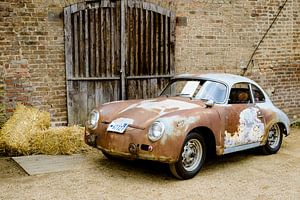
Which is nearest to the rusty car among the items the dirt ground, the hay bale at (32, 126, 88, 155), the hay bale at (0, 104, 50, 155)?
the dirt ground

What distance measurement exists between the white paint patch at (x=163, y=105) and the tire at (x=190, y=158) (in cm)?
47

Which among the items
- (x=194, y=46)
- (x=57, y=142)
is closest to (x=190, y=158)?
(x=57, y=142)

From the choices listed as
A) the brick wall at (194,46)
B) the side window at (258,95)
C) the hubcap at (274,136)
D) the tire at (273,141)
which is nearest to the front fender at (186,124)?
the side window at (258,95)

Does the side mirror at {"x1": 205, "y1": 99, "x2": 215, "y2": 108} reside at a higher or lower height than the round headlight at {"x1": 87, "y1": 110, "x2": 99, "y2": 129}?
higher

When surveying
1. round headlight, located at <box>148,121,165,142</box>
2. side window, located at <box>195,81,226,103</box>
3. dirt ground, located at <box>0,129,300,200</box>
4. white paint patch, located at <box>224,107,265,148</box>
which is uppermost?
side window, located at <box>195,81,226,103</box>

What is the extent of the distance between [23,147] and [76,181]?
1.73 meters

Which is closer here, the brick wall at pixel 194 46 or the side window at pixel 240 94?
the side window at pixel 240 94

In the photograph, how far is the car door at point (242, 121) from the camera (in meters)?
6.51

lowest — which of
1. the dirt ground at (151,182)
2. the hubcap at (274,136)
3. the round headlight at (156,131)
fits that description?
the dirt ground at (151,182)

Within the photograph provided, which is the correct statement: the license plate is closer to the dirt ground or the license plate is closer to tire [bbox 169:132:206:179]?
the dirt ground

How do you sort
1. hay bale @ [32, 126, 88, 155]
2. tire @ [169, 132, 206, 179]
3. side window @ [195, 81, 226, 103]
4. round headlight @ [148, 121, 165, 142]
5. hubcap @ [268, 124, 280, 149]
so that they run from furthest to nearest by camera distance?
1. hubcap @ [268, 124, 280, 149]
2. hay bale @ [32, 126, 88, 155]
3. side window @ [195, 81, 226, 103]
4. tire @ [169, 132, 206, 179]
5. round headlight @ [148, 121, 165, 142]

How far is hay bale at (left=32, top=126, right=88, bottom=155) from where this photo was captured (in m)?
6.96

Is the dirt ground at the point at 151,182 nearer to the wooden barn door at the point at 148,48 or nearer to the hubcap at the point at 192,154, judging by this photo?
the hubcap at the point at 192,154

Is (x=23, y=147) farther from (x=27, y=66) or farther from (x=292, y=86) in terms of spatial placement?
(x=292, y=86)
